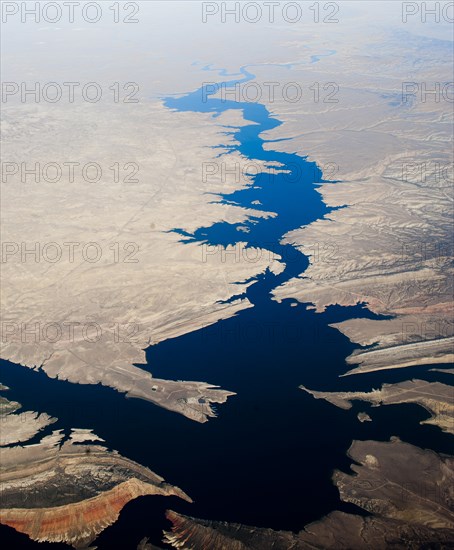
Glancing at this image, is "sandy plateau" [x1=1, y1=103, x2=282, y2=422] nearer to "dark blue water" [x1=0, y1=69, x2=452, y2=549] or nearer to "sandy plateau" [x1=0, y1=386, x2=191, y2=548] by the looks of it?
"dark blue water" [x1=0, y1=69, x2=452, y2=549]

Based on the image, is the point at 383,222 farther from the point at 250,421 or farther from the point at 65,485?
the point at 65,485

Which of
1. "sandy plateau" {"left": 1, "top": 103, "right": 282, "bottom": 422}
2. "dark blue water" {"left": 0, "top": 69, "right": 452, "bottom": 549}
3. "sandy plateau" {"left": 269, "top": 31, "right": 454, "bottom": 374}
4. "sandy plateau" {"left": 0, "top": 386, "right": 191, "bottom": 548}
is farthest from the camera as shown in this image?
"sandy plateau" {"left": 269, "top": 31, "right": 454, "bottom": 374}

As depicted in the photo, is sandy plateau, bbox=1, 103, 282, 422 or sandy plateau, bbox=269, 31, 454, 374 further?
sandy plateau, bbox=269, 31, 454, 374

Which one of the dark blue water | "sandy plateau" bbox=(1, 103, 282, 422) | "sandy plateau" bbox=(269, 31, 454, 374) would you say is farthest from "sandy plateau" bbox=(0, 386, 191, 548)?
"sandy plateau" bbox=(269, 31, 454, 374)

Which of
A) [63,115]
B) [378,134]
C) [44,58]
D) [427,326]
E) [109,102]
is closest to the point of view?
[427,326]

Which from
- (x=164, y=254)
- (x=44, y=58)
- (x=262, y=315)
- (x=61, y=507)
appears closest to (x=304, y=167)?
(x=164, y=254)

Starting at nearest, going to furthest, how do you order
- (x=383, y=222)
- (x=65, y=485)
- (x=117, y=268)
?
1. (x=65, y=485)
2. (x=117, y=268)
3. (x=383, y=222)

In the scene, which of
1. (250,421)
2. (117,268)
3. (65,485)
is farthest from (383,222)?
(65,485)

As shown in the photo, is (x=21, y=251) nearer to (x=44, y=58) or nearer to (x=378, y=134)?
(x=378, y=134)
